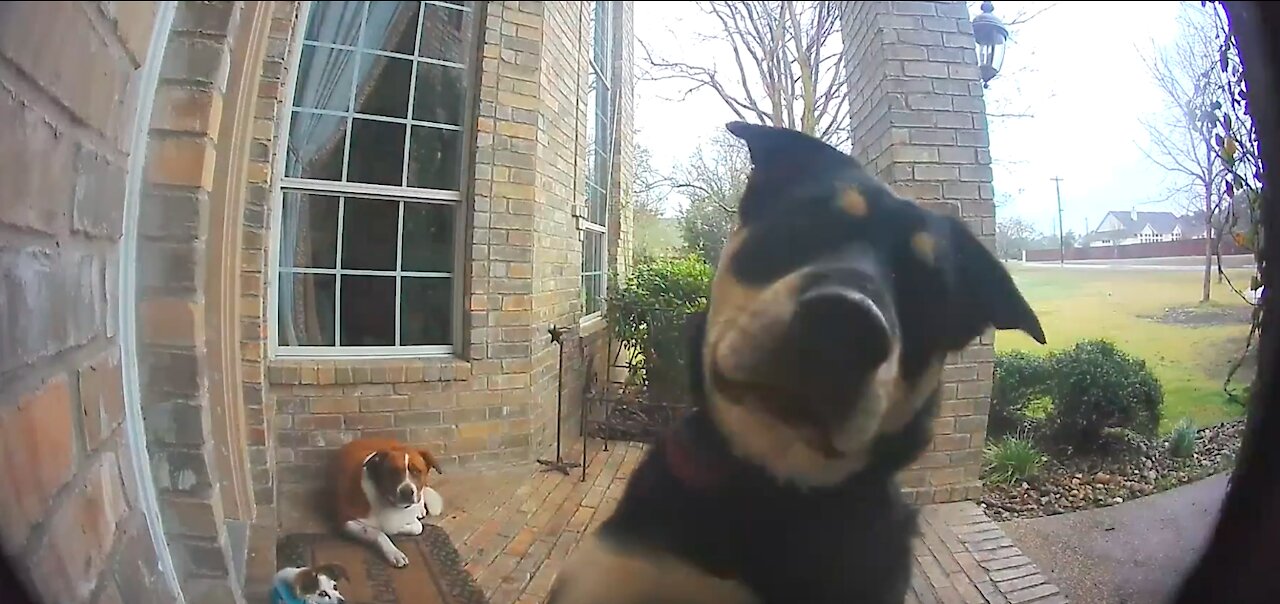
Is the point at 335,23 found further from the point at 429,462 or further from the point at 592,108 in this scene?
the point at 429,462

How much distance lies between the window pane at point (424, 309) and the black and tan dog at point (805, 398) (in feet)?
0.88

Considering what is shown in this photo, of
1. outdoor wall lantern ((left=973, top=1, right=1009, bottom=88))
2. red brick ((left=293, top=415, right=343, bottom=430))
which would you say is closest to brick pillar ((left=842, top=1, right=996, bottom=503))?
outdoor wall lantern ((left=973, top=1, right=1009, bottom=88))

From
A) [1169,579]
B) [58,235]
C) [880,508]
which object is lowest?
[1169,579]

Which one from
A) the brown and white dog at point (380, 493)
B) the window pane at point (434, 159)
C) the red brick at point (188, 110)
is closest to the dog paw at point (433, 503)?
A: the brown and white dog at point (380, 493)

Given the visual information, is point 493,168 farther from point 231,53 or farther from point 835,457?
point 835,457

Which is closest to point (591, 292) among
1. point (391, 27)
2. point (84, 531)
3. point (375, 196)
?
point (375, 196)

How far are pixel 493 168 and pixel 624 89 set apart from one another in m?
0.18

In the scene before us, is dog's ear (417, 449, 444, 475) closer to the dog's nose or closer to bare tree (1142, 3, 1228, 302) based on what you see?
the dog's nose

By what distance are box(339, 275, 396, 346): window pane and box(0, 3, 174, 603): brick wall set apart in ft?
0.74

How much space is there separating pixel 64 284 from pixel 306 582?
0.39 meters

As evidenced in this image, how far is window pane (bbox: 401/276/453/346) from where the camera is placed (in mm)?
774

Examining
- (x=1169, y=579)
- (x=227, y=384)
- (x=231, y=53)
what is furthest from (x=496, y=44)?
(x=1169, y=579)

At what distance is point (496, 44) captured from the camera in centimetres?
80

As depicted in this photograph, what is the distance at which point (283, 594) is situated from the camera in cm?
79
